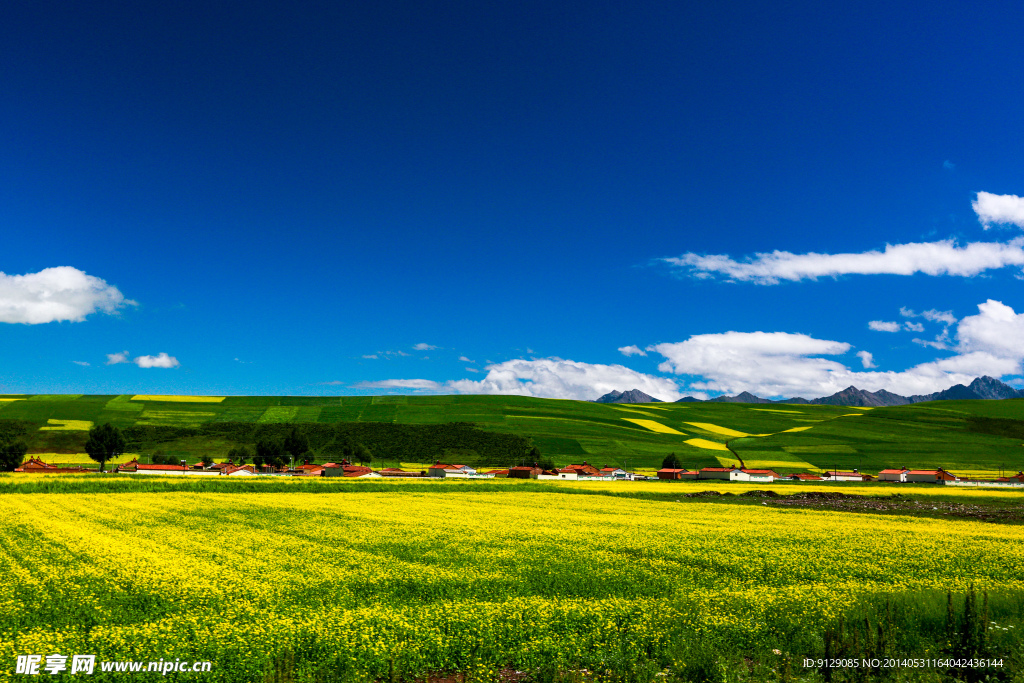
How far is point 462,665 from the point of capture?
34.2 ft

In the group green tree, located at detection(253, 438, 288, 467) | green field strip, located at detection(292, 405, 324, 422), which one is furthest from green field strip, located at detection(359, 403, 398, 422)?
green tree, located at detection(253, 438, 288, 467)

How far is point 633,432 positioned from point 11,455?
463 ft

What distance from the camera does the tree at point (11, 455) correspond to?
9369 cm

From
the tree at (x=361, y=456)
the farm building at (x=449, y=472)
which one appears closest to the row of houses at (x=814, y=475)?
the farm building at (x=449, y=472)

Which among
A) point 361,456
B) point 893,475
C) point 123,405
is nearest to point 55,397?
point 123,405

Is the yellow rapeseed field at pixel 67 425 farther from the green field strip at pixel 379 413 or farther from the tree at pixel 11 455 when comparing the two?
the green field strip at pixel 379 413

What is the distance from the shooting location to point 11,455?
94.8 m

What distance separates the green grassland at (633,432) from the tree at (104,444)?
64.5 ft

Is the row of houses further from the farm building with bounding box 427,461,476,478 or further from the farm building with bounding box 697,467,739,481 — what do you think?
the farm building with bounding box 427,461,476,478

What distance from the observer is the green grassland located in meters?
132

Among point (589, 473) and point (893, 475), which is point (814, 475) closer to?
point (893, 475)

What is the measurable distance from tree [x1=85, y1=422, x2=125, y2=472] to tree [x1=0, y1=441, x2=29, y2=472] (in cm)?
1015

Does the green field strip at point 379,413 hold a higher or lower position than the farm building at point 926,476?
higher

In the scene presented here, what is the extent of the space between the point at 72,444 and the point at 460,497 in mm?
128316
